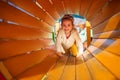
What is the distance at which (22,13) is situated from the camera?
1.38 m

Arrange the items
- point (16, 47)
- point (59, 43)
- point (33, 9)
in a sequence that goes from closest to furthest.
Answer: point (16, 47) → point (33, 9) → point (59, 43)

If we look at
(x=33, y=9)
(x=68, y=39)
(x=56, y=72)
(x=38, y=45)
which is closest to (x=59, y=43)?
(x=68, y=39)

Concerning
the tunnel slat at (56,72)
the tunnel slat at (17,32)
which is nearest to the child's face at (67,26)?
the tunnel slat at (17,32)

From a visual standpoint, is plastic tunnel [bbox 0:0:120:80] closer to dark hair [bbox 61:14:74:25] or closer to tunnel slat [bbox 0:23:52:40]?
tunnel slat [bbox 0:23:52:40]

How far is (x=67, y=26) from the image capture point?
6.89ft

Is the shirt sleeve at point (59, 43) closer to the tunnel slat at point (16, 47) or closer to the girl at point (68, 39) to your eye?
the girl at point (68, 39)

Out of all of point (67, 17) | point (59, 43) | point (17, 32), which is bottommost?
point (59, 43)

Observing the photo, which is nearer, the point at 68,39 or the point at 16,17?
the point at 16,17

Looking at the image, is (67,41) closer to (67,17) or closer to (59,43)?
(59,43)

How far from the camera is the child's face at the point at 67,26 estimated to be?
2063mm

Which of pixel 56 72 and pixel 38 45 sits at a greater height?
pixel 38 45

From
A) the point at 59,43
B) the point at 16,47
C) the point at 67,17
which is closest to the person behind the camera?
the point at 16,47

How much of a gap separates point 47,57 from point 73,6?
677 mm

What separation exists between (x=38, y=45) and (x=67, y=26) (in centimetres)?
54
